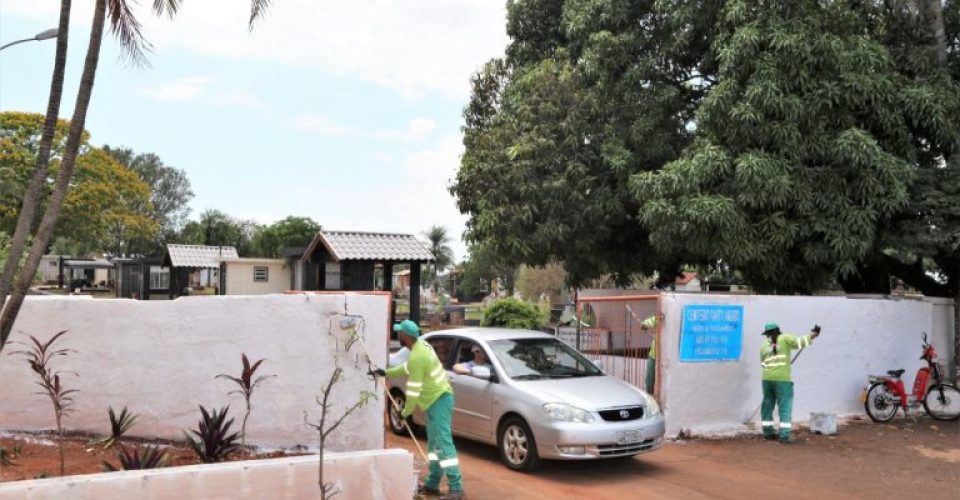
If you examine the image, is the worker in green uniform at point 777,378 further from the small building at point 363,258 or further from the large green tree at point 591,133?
the small building at point 363,258

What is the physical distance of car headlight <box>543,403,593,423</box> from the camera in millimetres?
8055

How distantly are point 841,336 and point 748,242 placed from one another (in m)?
2.16

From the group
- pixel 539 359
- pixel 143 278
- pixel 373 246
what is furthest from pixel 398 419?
pixel 143 278

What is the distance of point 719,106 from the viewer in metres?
14.0

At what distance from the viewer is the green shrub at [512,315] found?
21594 mm

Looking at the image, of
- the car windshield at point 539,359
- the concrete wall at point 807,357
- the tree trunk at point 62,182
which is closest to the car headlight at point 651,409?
the car windshield at point 539,359

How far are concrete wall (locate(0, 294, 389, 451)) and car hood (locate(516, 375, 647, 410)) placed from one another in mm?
1752

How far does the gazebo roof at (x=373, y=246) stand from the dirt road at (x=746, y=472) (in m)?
12.2

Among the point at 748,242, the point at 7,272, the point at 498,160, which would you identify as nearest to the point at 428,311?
the point at 498,160

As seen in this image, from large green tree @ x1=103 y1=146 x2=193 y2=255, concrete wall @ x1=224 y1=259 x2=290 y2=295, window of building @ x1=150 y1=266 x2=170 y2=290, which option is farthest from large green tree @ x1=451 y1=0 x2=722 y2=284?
large green tree @ x1=103 y1=146 x2=193 y2=255

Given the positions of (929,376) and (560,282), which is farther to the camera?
(560,282)

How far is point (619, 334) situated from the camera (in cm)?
1281

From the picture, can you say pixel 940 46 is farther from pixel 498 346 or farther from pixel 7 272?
pixel 7 272

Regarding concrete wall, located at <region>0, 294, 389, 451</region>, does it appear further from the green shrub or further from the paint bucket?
the green shrub
